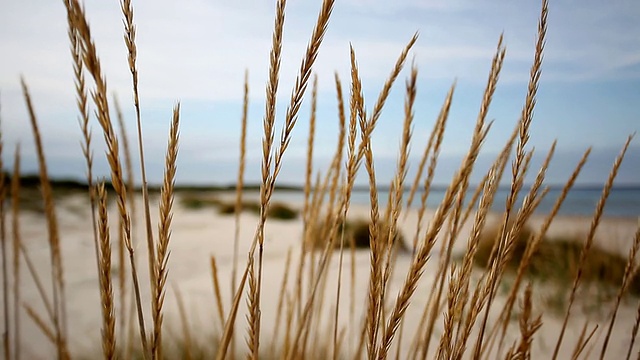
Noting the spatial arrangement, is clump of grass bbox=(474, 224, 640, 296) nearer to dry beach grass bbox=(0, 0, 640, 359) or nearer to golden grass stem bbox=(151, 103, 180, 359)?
dry beach grass bbox=(0, 0, 640, 359)

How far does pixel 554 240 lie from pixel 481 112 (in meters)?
6.19

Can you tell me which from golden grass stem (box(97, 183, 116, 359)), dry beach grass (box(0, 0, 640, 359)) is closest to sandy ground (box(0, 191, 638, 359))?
dry beach grass (box(0, 0, 640, 359))

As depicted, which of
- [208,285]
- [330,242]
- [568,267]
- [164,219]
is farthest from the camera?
[208,285]

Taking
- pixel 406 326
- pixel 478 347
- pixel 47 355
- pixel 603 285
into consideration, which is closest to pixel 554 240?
pixel 603 285

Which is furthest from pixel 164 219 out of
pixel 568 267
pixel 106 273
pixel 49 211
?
pixel 568 267

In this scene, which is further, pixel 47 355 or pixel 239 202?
pixel 47 355

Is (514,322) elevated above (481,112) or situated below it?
below

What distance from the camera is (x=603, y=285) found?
5.00 m

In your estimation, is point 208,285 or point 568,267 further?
point 208,285

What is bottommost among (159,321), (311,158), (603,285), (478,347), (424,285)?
(424,285)

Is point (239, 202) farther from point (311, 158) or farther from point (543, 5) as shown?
point (543, 5)

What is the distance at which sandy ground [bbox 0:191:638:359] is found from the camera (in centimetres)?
403

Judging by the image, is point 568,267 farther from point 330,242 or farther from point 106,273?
point 106,273

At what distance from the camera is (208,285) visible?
6.08m
